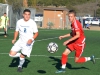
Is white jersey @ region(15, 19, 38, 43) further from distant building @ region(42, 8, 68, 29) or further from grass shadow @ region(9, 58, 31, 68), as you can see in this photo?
distant building @ region(42, 8, 68, 29)

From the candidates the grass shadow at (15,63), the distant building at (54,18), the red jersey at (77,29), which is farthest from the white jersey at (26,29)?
the distant building at (54,18)

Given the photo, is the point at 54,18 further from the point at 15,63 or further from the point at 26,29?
the point at 26,29

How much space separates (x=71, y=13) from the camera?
11070 mm

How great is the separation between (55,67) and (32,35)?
1.73 m

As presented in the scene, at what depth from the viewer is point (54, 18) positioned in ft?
179

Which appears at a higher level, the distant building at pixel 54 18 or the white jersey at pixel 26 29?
the white jersey at pixel 26 29

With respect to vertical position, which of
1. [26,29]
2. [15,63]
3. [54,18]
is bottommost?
[54,18]

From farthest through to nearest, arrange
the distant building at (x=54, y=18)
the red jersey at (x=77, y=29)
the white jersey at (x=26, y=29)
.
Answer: the distant building at (x=54, y=18) < the white jersey at (x=26, y=29) < the red jersey at (x=77, y=29)

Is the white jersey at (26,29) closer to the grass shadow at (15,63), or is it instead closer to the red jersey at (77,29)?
the red jersey at (77,29)

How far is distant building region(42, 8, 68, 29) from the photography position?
178ft

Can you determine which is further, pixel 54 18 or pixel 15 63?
pixel 54 18

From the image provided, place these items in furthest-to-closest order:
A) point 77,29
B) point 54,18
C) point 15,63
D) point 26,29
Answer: point 54,18 → point 15,63 → point 26,29 → point 77,29

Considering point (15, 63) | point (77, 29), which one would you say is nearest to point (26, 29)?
point (77, 29)

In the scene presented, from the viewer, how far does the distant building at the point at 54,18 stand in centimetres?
5412
